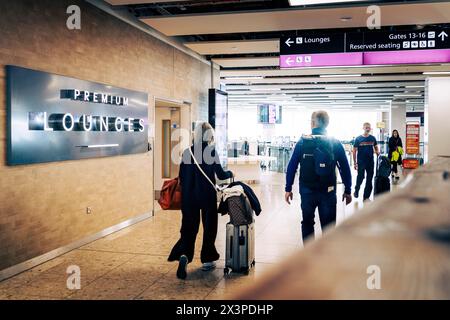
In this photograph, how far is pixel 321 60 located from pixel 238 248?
11.8 feet

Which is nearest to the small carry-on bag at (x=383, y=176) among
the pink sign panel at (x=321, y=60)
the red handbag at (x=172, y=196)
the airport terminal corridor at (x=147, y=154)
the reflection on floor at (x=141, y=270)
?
the airport terminal corridor at (x=147, y=154)

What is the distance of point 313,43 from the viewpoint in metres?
6.68

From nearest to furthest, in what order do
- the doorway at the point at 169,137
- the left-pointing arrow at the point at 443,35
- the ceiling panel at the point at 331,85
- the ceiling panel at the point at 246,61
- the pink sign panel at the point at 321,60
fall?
the left-pointing arrow at the point at 443,35 → the pink sign panel at the point at 321,60 → the doorway at the point at 169,137 → the ceiling panel at the point at 246,61 → the ceiling panel at the point at 331,85

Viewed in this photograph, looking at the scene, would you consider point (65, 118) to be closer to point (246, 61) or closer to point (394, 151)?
point (246, 61)

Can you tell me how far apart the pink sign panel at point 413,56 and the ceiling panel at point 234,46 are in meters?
2.20

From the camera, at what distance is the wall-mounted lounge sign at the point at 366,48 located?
20.4 feet

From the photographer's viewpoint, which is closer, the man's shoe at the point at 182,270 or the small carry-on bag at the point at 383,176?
the man's shoe at the point at 182,270

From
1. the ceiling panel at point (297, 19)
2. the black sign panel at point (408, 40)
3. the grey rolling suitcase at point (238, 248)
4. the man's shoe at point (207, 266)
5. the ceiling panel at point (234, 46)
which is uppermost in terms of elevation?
the ceiling panel at point (234, 46)

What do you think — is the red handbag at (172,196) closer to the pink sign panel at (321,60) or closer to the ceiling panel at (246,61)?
the pink sign panel at (321,60)

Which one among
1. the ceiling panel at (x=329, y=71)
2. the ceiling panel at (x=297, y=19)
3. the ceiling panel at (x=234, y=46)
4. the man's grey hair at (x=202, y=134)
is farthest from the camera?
the ceiling panel at (x=329, y=71)

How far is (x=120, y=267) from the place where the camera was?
4.51 metres
